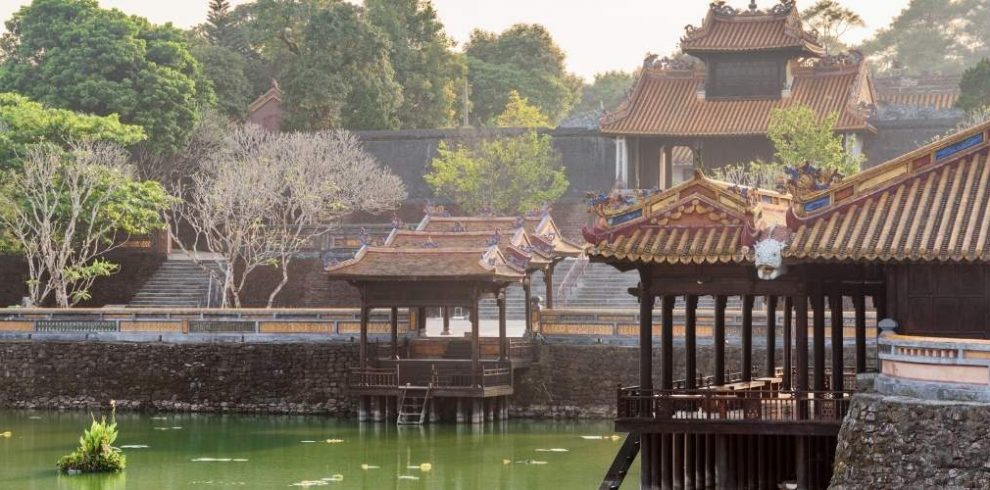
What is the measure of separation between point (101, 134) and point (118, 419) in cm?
1560

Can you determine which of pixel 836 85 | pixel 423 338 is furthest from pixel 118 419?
pixel 836 85

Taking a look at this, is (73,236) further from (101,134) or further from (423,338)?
(423,338)

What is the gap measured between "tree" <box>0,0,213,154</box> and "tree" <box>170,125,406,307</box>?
6.87 ft

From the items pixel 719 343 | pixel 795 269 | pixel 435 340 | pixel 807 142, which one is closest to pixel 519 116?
pixel 807 142

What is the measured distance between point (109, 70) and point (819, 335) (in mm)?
44342

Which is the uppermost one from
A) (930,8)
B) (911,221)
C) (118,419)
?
(930,8)

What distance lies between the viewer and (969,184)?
95.7ft

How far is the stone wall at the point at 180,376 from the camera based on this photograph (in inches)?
1997

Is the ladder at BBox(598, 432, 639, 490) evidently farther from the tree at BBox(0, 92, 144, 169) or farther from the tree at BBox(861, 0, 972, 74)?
the tree at BBox(861, 0, 972, 74)

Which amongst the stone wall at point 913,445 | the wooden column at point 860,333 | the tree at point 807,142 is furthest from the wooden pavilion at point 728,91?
the stone wall at point 913,445

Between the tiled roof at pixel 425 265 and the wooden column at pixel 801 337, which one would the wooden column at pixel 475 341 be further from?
the wooden column at pixel 801 337

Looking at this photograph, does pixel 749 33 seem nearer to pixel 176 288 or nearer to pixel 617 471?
pixel 176 288

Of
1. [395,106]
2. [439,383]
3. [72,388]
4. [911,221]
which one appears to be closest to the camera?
[911,221]

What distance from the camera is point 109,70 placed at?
7069 cm
